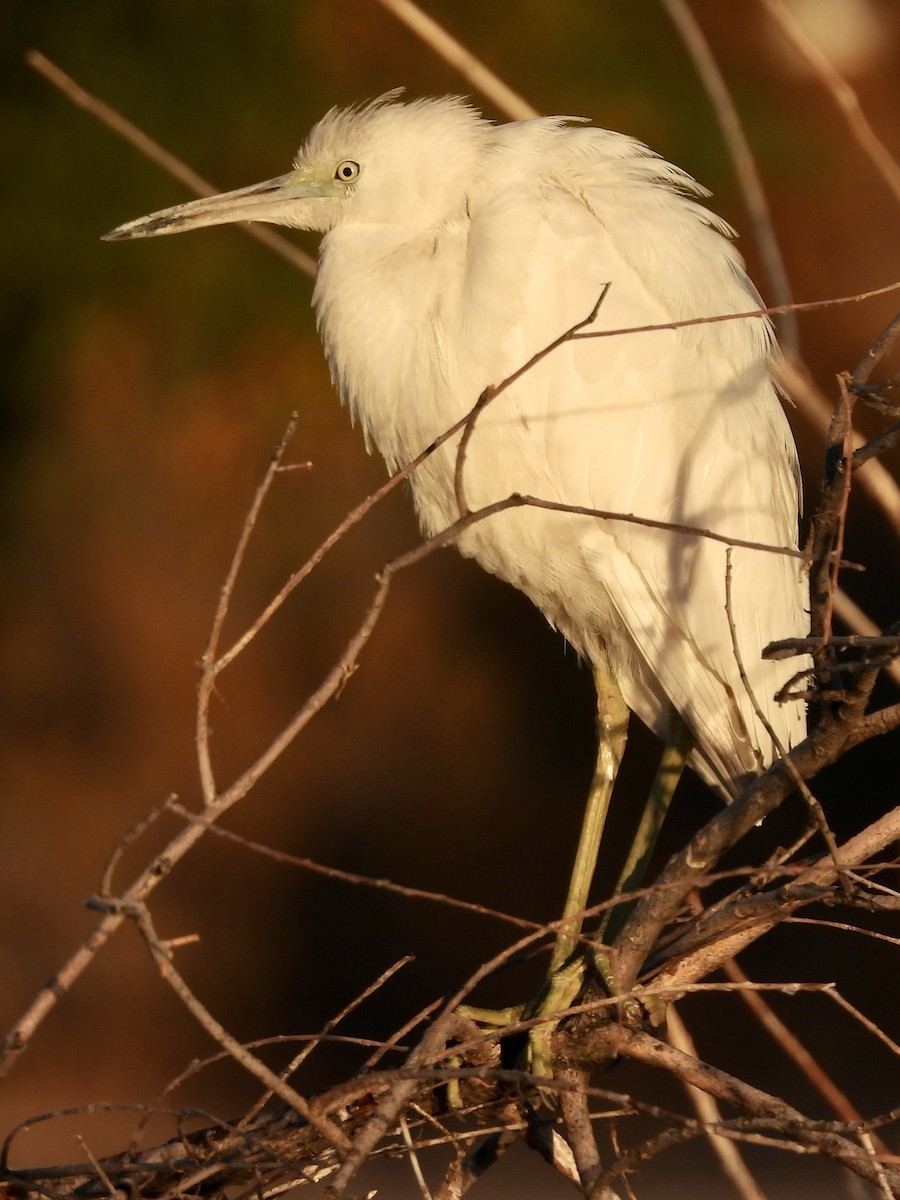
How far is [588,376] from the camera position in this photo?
1.65m

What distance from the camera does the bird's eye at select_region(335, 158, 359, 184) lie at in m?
1.79

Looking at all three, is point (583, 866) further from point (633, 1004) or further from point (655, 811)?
point (633, 1004)

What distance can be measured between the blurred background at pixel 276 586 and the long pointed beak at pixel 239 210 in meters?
1.72

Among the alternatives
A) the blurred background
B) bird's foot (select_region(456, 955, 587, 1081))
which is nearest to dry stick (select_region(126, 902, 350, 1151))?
bird's foot (select_region(456, 955, 587, 1081))

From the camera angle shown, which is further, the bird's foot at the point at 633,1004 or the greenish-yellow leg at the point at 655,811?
the greenish-yellow leg at the point at 655,811

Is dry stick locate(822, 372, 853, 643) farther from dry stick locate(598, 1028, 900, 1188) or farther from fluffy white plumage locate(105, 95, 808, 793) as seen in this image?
fluffy white plumage locate(105, 95, 808, 793)

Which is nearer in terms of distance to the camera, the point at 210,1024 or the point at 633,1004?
the point at 210,1024

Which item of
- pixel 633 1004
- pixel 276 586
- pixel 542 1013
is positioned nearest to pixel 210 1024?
pixel 633 1004

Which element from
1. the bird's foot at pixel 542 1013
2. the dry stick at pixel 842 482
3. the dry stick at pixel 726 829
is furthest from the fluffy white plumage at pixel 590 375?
the dry stick at pixel 842 482

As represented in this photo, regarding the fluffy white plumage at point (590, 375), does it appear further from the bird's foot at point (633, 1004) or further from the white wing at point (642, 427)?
the bird's foot at point (633, 1004)

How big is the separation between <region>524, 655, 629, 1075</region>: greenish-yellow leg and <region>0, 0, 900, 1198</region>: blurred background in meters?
1.73

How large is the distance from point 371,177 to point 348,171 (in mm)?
51

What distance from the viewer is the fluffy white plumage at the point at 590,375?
1.62 metres

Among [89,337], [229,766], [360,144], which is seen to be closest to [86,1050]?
[229,766]
